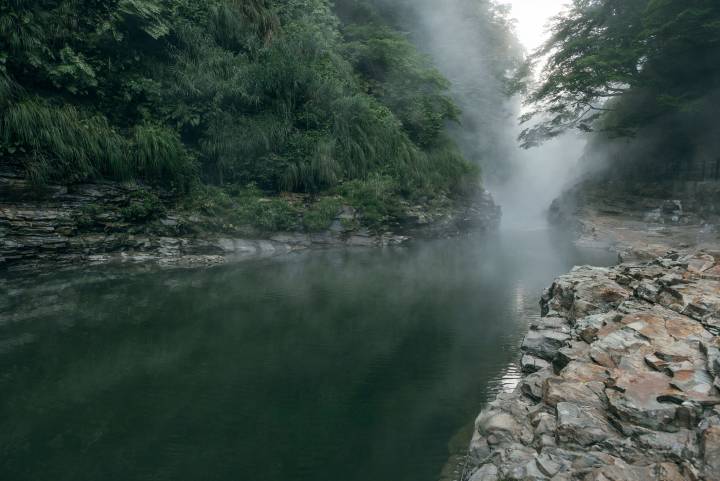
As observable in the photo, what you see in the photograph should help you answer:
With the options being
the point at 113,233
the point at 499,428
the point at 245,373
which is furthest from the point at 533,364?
the point at 113,233

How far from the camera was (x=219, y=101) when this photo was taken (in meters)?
17.2

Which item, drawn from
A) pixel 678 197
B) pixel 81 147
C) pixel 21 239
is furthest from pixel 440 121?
pixel 21 239

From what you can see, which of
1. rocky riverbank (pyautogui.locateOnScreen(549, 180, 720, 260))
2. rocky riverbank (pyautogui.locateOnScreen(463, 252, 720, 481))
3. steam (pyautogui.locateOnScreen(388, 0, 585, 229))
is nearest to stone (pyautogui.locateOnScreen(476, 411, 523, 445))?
rocky riverbank (pyautogui.locateOnScreen(463, 252, 720, 481))

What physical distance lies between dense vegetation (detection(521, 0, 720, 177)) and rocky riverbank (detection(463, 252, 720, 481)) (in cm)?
1624

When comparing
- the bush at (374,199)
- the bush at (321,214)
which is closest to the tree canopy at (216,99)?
the bush at (374,199)

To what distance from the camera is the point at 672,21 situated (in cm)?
1686

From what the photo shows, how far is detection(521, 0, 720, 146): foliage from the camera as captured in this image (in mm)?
17547

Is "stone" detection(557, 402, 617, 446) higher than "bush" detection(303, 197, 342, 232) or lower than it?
lower

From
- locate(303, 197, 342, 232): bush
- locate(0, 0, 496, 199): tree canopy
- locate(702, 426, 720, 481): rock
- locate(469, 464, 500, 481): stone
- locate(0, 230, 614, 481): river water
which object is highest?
locate(0, 0, 496, 199): tree canopy

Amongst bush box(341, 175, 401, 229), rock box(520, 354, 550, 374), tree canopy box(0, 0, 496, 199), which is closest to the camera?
rock box(520, 354, 550, 374)

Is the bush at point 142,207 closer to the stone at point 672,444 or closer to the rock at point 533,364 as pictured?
the rock at point 533,364

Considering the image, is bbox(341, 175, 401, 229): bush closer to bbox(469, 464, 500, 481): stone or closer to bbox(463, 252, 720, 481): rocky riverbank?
bbox(463, 252, 720, 481): rocky riverbank

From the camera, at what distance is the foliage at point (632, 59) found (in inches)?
691

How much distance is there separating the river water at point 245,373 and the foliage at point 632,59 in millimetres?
13237
